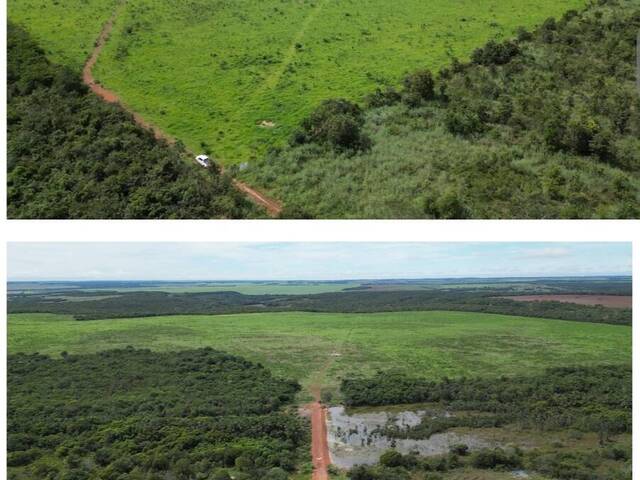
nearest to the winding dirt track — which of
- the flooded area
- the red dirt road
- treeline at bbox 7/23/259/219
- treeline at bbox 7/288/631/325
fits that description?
treeline at bbox 7/23/259/219

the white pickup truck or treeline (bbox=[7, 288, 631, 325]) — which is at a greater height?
A: the white pickup truck

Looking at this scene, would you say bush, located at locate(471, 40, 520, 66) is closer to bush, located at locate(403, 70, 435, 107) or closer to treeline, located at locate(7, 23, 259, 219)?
bush, located at locate(403, 70, 435, 107)

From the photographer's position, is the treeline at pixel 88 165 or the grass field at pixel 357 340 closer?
the treeline at pixel 88 165

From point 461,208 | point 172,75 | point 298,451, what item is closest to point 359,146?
point 461,208

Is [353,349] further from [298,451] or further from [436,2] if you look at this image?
[436,2]

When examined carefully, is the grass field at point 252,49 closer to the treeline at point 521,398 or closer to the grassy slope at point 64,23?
the grassy slope at point 64,23

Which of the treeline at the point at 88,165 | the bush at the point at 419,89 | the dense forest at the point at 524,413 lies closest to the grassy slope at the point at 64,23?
the treeline at the point at 88,165
